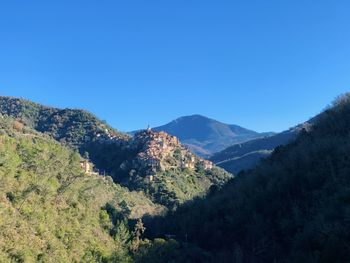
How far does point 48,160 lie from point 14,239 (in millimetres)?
21070

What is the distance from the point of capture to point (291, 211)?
112ft

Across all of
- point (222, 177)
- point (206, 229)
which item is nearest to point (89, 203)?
point (206, 229)

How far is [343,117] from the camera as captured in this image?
146 ft

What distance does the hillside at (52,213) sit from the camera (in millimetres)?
28672

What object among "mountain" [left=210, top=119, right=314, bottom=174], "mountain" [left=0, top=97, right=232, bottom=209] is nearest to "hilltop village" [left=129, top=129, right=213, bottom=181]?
"mountain" [left=0, top=97, right=232, bottom=209]

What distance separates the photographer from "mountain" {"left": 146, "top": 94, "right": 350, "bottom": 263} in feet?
83.5

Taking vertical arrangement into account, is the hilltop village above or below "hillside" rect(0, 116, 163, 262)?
above

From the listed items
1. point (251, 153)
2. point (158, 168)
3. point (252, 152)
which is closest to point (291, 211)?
point (158, 168)

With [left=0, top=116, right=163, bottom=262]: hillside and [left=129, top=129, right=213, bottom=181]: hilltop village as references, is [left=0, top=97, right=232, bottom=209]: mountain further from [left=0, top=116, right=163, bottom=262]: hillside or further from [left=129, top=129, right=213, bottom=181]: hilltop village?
[left=0, top=116, right=163, bottom=262]: hillside

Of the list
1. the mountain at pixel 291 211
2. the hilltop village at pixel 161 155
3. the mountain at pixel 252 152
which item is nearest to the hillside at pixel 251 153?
the mountain at pixel 252 152

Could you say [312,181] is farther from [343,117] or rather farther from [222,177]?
[222,177]

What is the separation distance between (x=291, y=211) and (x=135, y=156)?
63368mm

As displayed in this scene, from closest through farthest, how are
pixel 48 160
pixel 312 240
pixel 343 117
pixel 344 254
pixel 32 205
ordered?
pixel 344 254, pixel 312 240, pixel 32 205, pixel 343 117, pixel 48 160

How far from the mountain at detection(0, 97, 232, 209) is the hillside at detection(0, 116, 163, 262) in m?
23.6
